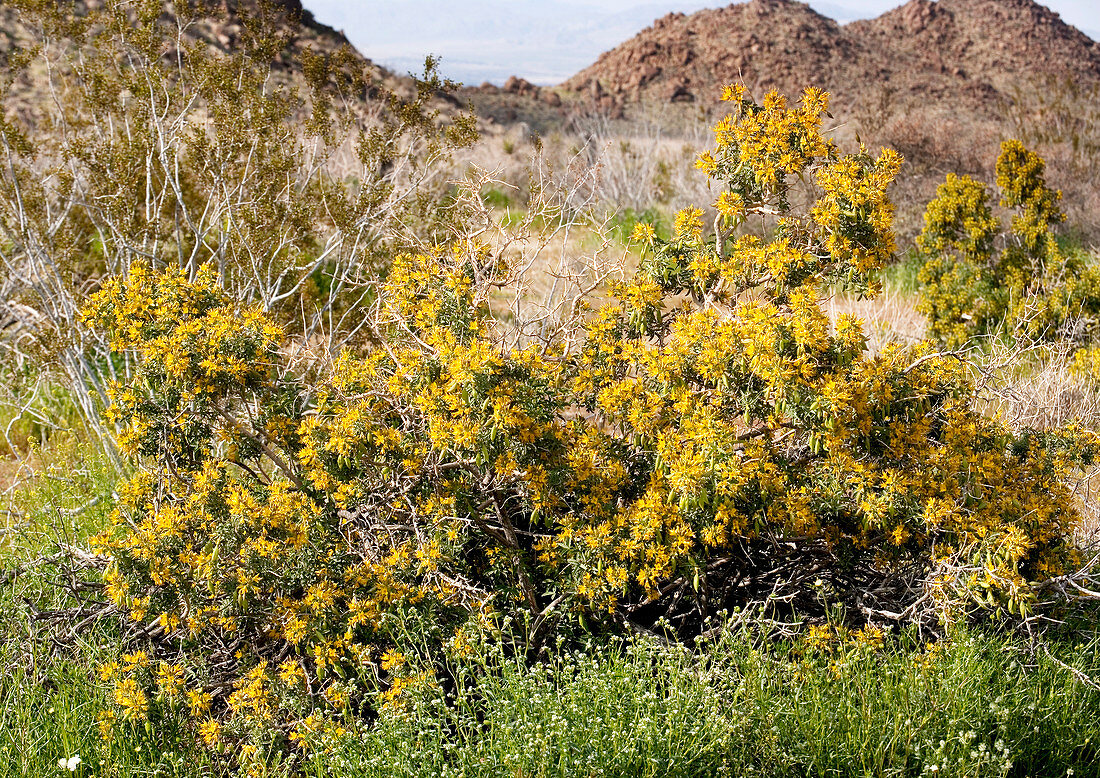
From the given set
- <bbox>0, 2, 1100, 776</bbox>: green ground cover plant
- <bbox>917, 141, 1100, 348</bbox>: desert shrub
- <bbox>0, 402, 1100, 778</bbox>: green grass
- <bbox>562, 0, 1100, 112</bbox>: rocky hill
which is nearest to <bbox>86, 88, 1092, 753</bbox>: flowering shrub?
<bbox>0, 2, 1100, 776</bbox>: green ground cover plant

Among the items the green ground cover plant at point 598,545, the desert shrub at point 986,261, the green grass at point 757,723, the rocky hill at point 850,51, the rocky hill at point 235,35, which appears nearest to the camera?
the green grass at point 757,723

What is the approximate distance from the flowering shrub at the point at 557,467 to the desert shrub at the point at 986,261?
11.9 feet

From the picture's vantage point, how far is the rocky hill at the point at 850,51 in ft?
97.6

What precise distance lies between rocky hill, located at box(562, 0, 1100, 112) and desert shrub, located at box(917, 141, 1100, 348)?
22626mm

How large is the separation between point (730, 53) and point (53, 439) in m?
30.1

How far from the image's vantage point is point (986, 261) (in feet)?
22.8

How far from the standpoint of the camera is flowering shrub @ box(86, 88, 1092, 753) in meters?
2.69

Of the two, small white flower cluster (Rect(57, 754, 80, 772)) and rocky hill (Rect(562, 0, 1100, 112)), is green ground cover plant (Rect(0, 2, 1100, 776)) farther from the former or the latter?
rocky hill (Rect(562, 0, 1100, 112))

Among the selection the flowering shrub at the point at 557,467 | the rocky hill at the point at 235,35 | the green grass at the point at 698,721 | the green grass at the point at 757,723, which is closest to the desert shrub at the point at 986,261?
the flowering shrub at the point at 557,467

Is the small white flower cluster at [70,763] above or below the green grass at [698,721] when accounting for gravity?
below

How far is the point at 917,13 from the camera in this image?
3409cm

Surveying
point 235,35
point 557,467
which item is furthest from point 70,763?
point 235,35

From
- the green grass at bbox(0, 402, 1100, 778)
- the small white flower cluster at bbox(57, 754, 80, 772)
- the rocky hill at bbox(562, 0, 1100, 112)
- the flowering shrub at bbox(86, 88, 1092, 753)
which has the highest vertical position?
the rocky hill at bbox(562, 0, 1100, 112)

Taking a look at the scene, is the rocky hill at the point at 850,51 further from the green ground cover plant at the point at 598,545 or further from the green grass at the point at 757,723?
the green grass at the point at 757,723
